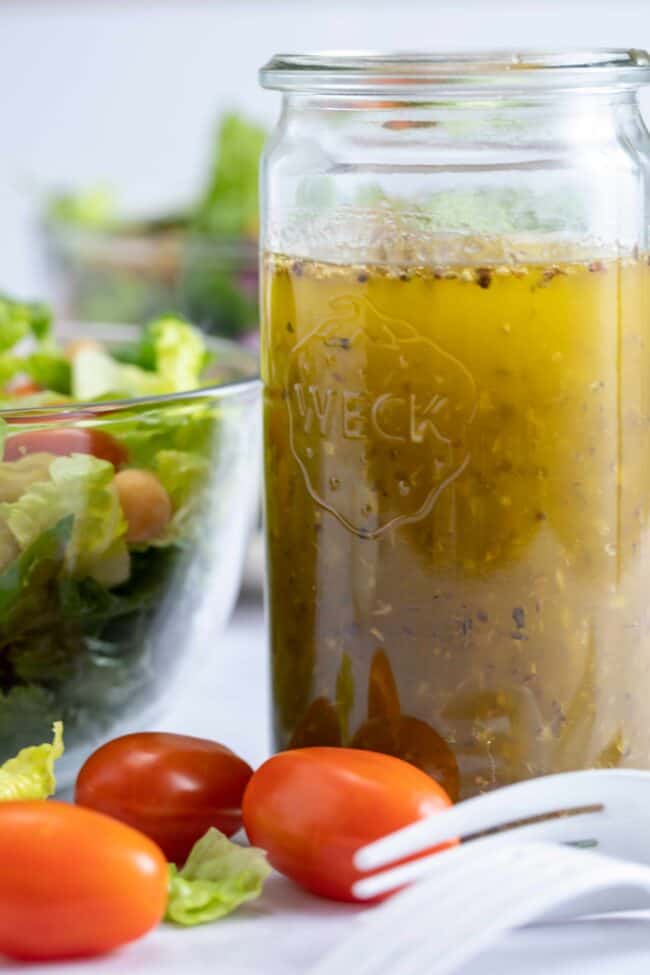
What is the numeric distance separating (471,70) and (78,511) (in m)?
0.38

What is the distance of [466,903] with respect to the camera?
29.7 inches

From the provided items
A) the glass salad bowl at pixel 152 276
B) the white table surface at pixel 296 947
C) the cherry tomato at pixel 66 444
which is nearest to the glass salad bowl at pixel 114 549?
the cherry tomato at pixel 66 444

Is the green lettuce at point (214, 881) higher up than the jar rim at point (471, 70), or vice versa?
the jar rim at point (471, 70)

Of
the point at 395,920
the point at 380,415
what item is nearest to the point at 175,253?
the point at 380,415

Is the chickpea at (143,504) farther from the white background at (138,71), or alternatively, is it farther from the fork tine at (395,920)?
the white background at (138,71)

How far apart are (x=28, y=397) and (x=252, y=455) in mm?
190

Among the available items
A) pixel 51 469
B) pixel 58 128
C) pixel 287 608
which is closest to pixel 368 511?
pixel 287 608

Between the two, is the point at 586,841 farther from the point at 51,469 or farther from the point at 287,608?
the point at 51,469

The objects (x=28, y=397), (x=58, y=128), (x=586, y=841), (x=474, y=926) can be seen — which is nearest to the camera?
(x=474, y=926)

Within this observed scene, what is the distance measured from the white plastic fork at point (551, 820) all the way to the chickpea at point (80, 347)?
694 millimetres

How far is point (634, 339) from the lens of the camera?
0.96m

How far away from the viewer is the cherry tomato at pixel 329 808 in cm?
86

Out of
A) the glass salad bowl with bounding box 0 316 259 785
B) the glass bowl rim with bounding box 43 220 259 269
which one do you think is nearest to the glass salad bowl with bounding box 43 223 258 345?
the glass bowl rim with bounding box 43 220 259 269

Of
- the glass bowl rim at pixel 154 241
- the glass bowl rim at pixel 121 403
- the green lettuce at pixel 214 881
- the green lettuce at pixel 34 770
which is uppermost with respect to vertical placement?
the glass bowl rim at pixel 121 403
